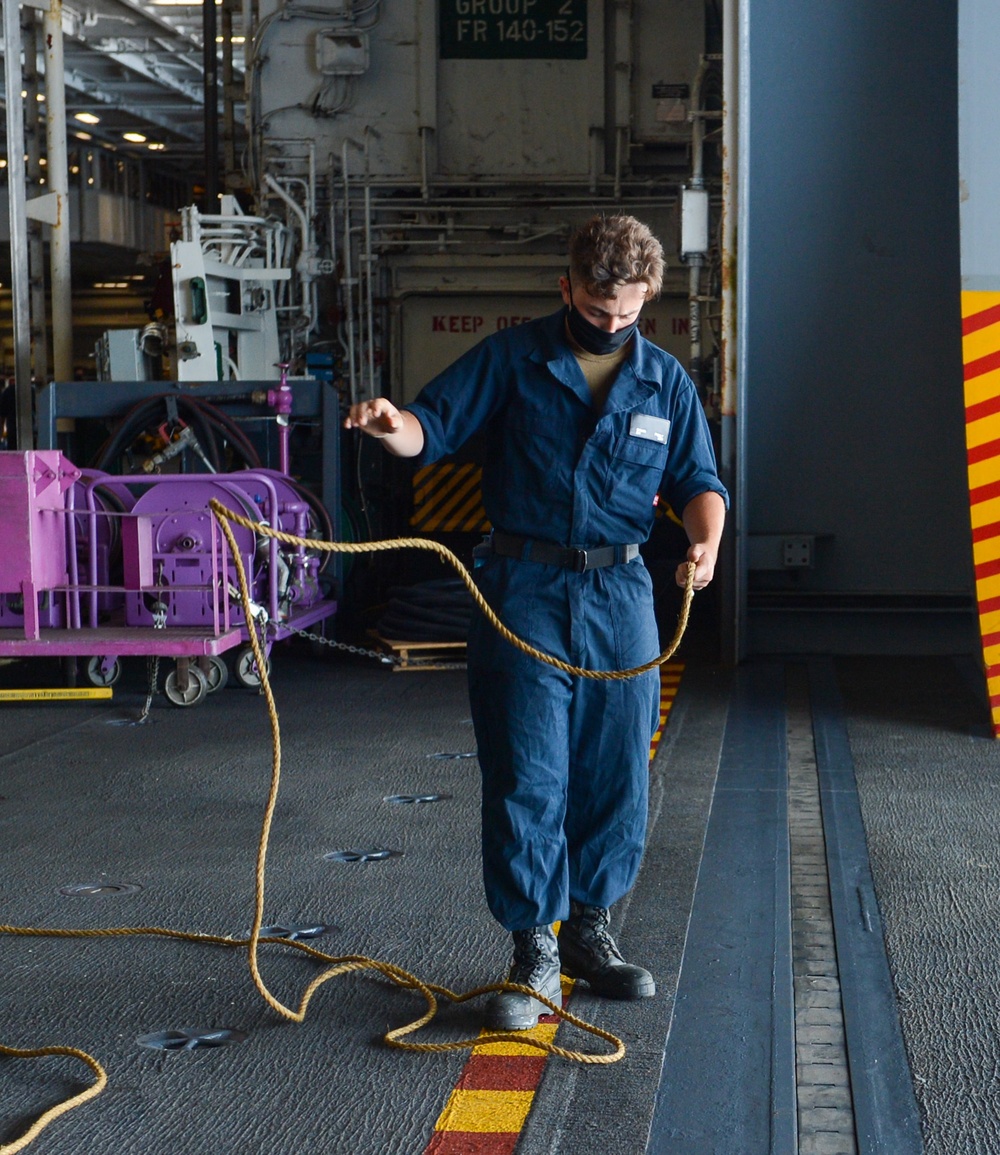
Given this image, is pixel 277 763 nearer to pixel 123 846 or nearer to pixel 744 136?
pixel 123 846

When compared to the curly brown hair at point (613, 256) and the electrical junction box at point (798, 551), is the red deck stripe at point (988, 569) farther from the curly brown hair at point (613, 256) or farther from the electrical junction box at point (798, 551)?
the curly brown hair at point (613, 256)

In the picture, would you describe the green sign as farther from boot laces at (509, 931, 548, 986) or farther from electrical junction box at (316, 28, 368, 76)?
boot laces at (509, 931, 548, 986)

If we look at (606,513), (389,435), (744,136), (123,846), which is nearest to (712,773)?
(123,846)

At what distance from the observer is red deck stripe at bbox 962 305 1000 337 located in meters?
6.21

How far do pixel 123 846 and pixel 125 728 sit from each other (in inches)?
82.3

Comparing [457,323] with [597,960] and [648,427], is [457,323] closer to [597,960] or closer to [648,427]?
A: [648,427]

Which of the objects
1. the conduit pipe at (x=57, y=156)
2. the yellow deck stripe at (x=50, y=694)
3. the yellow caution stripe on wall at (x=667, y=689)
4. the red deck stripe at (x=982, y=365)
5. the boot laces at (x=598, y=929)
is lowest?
the yellow caution stripe on wall at (x=667, y=689)

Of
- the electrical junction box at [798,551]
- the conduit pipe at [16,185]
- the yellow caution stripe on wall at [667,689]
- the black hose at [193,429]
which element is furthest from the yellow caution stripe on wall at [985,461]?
the conduit pipe at [16,185]

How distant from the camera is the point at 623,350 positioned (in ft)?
11.0

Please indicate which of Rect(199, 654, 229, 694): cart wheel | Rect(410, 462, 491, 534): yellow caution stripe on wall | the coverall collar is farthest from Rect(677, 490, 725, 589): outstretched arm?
Rect(410, 462, 491, 534): yellow caution stripe on wall

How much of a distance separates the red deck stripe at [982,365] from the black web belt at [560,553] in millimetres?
3501

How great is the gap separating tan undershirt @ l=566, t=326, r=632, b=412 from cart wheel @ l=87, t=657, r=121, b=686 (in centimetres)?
518

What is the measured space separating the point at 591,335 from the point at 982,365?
358 cm

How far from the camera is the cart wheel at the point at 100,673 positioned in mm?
7832
